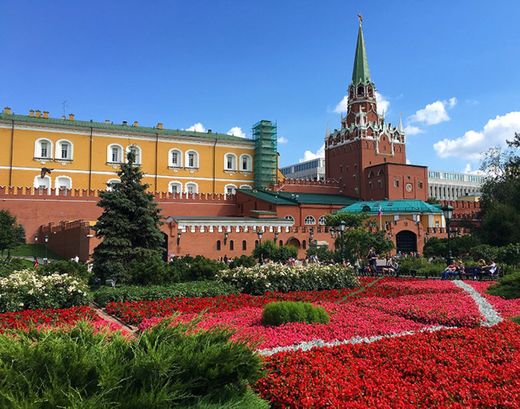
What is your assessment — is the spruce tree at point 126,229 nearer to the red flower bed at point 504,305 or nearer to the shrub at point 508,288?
the red flower bed at point 504,305

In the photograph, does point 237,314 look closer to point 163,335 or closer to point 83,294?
point 83,294

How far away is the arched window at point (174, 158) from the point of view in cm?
5100

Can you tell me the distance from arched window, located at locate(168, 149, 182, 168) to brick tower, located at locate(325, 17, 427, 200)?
17.8 meters

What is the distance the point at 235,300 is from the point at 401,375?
760 centimetres

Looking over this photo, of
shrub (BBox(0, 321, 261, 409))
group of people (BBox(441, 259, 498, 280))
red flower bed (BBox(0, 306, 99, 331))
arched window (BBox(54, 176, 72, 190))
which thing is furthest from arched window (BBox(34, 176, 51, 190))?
shrub (BBox(0, 321, 261, 409))

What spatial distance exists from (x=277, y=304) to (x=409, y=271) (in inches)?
576

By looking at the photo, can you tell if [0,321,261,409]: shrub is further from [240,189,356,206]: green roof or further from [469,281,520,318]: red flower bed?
[240,189,356,206]: green roof

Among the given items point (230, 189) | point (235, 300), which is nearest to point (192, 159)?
point (230, 189)

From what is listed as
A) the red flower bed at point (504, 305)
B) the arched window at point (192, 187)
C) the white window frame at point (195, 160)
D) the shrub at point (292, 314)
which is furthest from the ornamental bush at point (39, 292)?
the white window frame at point (195, 160)

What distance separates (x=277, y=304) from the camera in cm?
943

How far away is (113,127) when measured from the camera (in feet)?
159

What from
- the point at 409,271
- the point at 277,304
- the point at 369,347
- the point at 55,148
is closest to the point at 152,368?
the point at 369,347

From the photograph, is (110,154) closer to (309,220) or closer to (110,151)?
(110,151)

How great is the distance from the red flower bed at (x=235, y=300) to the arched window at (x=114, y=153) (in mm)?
37737
